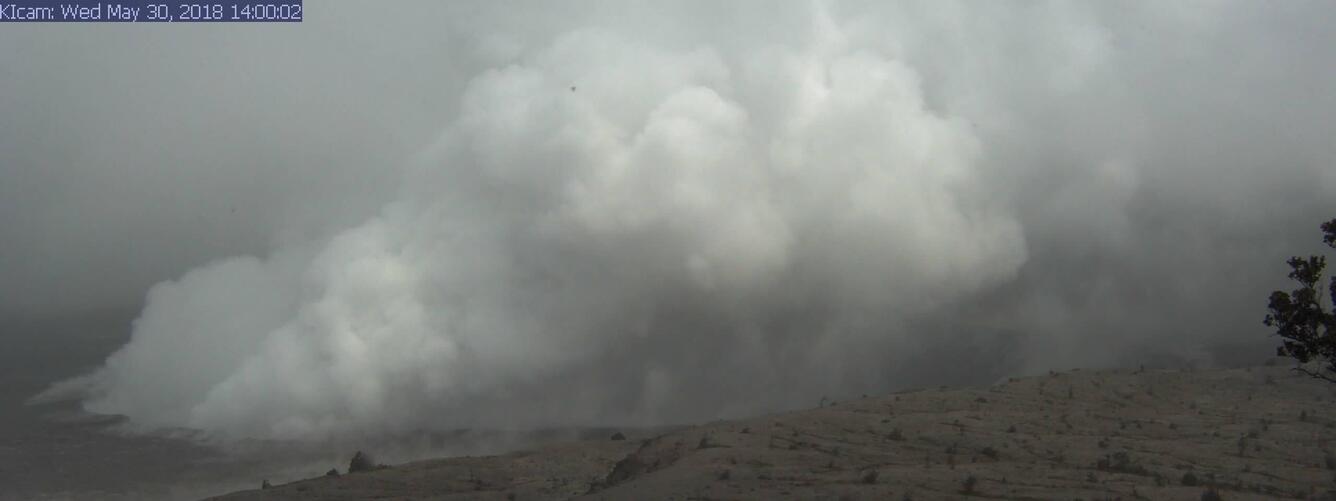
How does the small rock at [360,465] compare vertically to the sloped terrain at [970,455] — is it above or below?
above

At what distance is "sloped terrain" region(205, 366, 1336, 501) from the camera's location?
95.8ft

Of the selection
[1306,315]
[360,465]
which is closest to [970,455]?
[1306,315]

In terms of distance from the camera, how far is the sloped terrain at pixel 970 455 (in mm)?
29203

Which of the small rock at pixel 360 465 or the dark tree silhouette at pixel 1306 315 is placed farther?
the small rock at pixel 360 465

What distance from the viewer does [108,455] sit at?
59.0 meters

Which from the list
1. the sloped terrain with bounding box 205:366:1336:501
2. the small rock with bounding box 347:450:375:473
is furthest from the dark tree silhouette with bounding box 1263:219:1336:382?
the small rock with bounding box 347:450:375:473

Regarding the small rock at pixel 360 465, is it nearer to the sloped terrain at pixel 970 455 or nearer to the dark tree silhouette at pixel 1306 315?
the sloped terrain at pixel 970 455

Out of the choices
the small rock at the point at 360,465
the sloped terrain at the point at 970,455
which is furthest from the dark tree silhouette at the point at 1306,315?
the small rock at the point at 360,465

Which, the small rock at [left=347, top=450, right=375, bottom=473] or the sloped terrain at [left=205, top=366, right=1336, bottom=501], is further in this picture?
the small rock at [left=347, top=450, right=375, bottom=473]

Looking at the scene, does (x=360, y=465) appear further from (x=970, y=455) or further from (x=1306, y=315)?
(x=1306, y=315)

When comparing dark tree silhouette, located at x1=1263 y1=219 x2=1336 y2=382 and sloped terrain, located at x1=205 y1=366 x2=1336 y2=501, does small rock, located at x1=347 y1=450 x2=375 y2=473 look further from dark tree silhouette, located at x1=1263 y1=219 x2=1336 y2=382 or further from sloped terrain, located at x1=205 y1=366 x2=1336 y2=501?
dark tree silhouette, located at x1=1263 y1=219 x2=1336 y2=382

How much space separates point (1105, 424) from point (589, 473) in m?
20.9

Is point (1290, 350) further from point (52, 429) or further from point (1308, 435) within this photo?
point (52, 429)

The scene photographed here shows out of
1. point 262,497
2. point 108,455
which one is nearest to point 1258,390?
point 262,497
